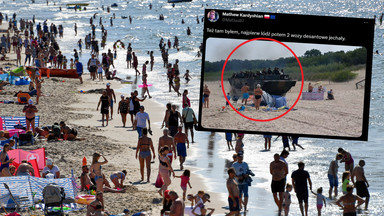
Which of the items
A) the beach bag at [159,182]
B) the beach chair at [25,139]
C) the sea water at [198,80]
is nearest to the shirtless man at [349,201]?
the sea water at [198,80]

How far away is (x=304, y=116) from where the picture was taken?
6398mm

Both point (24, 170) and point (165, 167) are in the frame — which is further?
point (165, 167)

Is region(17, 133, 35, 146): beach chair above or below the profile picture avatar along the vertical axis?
below

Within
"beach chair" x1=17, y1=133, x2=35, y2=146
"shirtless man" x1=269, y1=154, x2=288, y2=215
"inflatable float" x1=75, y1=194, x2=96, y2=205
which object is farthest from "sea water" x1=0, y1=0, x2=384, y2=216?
"beach chair" x1=17, y1=133, x2=35, y2=146

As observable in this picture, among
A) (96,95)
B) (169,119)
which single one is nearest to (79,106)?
(96,95)

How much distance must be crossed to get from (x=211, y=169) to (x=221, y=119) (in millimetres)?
9264

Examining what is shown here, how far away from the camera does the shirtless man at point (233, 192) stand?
10320 mm

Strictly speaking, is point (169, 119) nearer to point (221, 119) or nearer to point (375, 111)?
point (221, 119)

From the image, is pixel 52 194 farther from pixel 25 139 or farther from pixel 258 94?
pixel 25 139

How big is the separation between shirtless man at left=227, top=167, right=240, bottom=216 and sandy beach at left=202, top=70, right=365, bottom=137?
385 centimetres

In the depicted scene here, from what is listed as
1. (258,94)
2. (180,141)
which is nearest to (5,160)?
(180,141)

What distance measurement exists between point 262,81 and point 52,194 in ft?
15.6

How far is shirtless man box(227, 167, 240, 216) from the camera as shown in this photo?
10320 mm

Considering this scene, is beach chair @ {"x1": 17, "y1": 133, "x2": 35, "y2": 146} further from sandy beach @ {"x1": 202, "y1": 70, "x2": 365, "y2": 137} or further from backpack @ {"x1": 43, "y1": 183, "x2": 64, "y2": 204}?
sandy beach @ {"x1": 202, "y1": 70, "x2": 365, "y2": 137}
